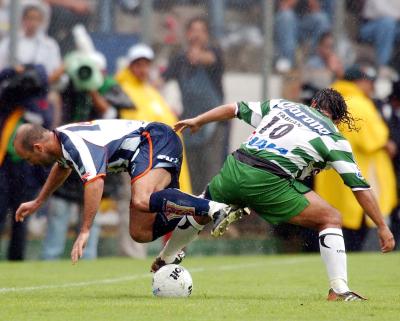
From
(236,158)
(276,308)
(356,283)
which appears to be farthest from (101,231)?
(276,308)

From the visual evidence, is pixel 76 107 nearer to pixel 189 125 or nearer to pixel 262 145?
pixel 189 125

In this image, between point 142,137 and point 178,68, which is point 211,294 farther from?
point 178,68

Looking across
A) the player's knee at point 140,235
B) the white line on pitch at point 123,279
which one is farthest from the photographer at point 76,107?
the player's knee at point 140,235

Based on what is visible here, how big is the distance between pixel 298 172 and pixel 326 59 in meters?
7.51

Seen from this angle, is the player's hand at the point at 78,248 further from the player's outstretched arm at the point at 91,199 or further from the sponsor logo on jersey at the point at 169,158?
the sponsor logo on jersey at the point at 169,158

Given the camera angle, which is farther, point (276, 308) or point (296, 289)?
point (296, 289)

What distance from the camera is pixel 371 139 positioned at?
14.9m

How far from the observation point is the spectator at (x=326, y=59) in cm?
1588

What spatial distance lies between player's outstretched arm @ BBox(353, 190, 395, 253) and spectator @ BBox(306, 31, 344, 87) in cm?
772

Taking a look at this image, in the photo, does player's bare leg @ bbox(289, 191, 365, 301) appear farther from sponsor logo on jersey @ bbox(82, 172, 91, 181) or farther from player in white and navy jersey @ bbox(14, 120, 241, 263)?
sponsor logo on jersey @ bbox(82, 172, 91, 181)

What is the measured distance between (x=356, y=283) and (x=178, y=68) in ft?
17.3

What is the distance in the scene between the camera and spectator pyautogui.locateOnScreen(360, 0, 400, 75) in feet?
53.9

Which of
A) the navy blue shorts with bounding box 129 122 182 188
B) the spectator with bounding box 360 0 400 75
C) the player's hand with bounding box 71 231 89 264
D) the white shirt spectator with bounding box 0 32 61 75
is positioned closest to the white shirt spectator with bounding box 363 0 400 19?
the spectator with bounding box 360 0 400 75

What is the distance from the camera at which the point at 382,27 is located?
1645 centimetres
